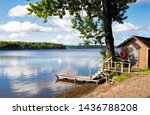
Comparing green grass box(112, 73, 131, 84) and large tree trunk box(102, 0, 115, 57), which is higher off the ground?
large tree trunk box(102, 0, 115, 57)

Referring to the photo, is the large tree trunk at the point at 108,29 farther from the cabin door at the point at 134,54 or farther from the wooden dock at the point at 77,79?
the wooden dock at the point at 77,79

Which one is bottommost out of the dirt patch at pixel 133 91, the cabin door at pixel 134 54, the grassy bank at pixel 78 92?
the grassy bank at pixel 78 92

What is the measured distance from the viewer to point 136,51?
41500 millimetres

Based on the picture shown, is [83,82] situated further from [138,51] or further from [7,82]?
[7,82]

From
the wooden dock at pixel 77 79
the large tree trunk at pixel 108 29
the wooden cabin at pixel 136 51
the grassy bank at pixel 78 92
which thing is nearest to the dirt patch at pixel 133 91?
the grassy bank at pixel 78 92

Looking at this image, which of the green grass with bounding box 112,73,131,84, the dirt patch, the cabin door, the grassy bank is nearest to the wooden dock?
the grassy bank

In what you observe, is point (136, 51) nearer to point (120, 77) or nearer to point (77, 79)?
point (120, 77)

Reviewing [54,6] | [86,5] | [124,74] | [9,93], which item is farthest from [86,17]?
[9,93]

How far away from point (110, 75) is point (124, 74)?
270 centimetres

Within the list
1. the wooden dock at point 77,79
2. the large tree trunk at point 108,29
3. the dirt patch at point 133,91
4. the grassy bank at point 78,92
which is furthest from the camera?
the large tree trunk at point 108,29

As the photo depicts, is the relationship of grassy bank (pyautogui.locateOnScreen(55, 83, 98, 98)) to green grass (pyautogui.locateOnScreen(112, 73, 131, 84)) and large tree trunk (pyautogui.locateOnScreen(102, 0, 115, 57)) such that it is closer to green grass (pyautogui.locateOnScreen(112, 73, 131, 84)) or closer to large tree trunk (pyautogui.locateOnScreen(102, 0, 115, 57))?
green grass (pyautogui.locateOnScreen(112, 73, 131, 84))

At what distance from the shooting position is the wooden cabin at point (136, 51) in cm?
4084

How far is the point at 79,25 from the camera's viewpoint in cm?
4112

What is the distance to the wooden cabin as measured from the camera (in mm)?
40844
